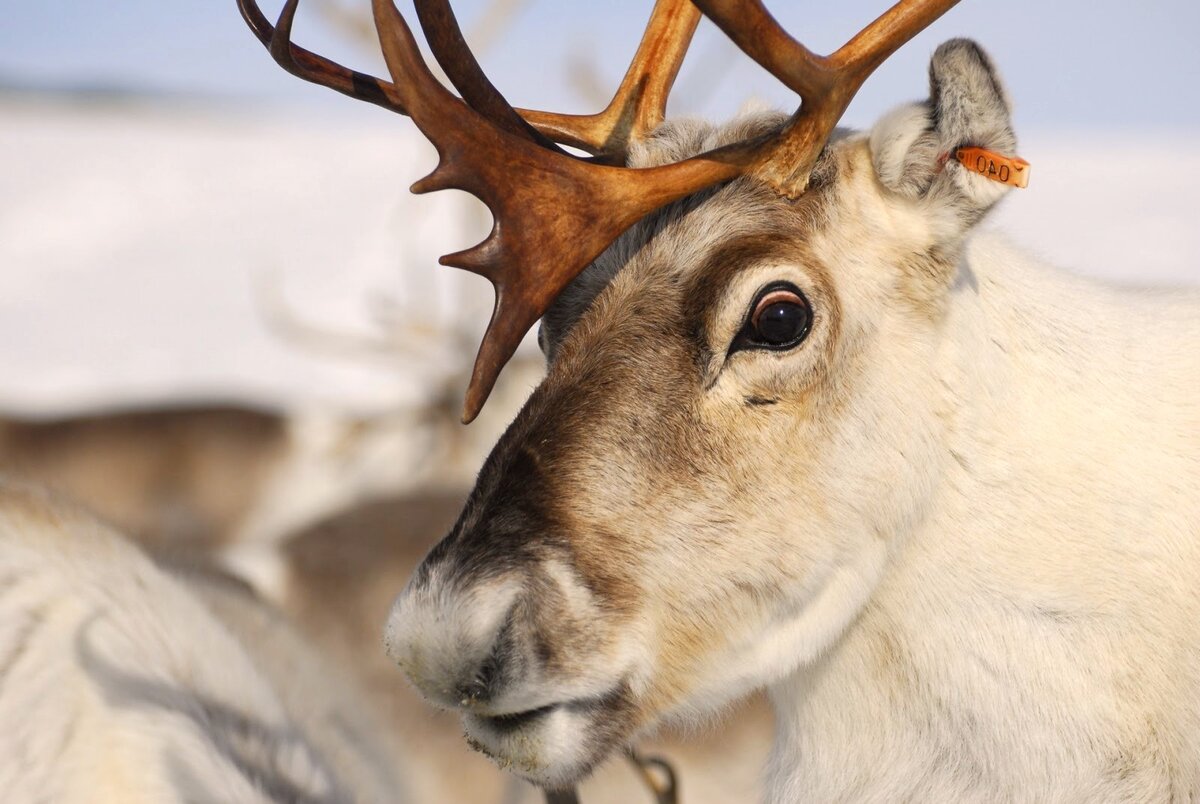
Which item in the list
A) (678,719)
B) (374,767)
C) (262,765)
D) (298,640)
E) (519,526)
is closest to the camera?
(519,526)

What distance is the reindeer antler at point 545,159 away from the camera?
7.32 ft

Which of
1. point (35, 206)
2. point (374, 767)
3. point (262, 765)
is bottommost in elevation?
point (35, 206)

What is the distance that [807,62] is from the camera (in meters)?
2.26

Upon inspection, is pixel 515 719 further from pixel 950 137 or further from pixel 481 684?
pixel 950 137

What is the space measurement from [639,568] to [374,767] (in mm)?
1538

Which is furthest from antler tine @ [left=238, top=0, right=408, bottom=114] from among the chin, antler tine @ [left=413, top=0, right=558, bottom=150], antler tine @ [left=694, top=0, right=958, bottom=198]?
the chin

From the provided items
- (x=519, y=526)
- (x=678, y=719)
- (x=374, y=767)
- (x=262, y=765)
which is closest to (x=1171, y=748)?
(x=678, y=719)

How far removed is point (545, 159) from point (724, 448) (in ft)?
2.03

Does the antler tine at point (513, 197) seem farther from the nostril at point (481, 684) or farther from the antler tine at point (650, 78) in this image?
the antler tine at point (650, 78)

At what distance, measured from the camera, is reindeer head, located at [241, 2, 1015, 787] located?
86.3 inches

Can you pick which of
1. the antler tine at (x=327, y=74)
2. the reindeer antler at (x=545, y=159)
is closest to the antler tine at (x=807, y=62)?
the reindeer antler at (x=545, y=159)

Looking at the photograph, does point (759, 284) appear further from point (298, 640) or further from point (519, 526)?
point (298, 640)

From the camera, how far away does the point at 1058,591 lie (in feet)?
7.59

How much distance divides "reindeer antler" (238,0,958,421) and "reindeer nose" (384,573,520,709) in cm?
34
